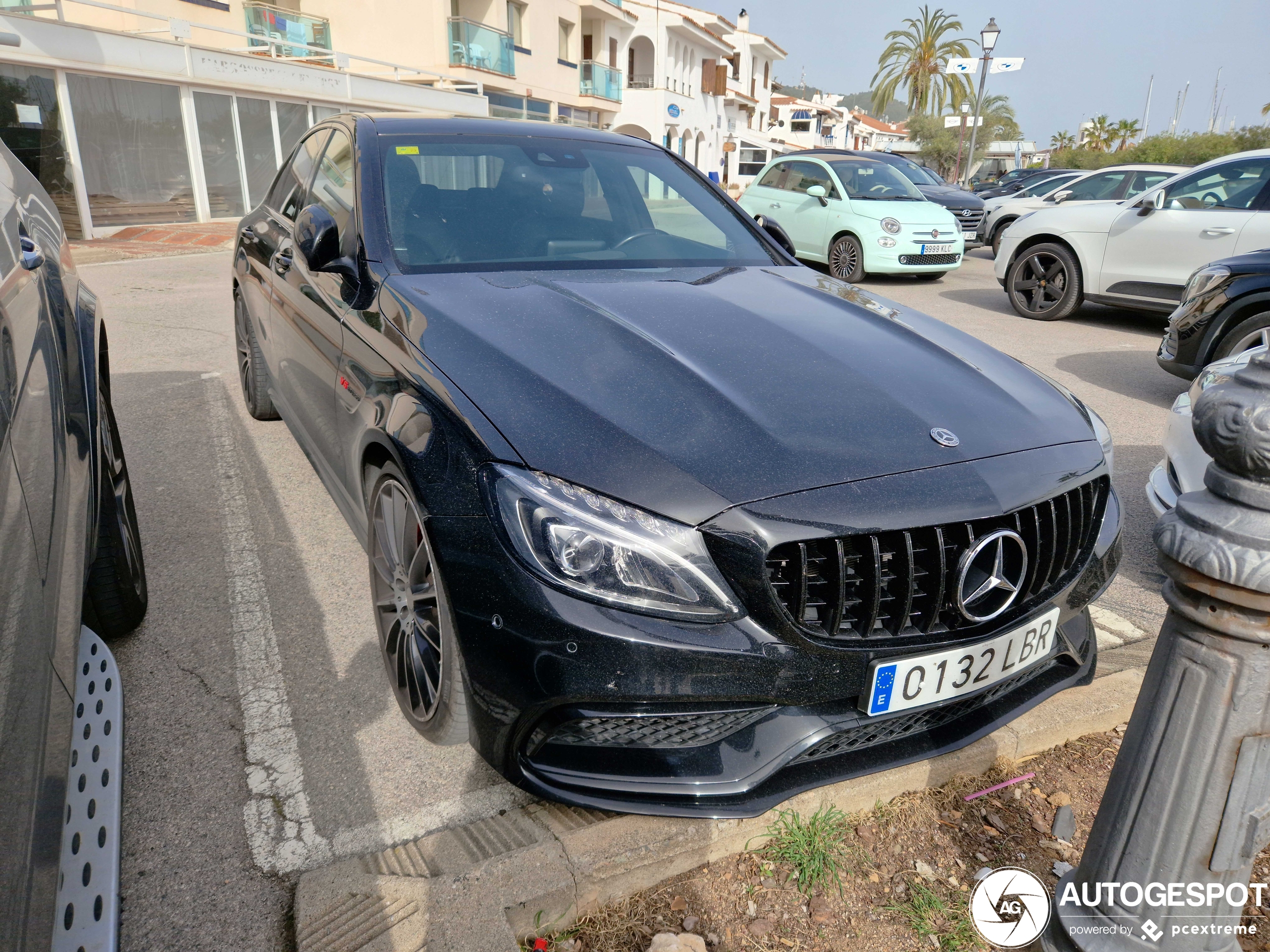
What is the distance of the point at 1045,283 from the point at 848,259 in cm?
262

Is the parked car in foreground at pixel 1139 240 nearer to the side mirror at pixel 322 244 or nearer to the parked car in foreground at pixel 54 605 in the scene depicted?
the side mirror at pixel 322 244

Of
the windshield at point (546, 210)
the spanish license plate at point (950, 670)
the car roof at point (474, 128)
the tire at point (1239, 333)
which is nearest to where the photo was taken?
the spanish license plate at point (950, 670)

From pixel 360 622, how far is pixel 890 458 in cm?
192

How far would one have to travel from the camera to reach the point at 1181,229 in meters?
8.00

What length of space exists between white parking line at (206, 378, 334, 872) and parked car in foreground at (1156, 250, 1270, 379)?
5459mm

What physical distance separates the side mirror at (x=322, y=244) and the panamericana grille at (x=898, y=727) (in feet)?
6.52

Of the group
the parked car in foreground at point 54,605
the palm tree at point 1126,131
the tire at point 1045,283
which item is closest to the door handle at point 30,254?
the parked car in foreground at point 54,605

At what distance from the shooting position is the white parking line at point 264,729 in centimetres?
204

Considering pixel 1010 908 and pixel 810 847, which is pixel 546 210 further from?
pixel 1010 908

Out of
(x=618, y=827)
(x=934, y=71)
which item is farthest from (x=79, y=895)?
(x=934, y=71)

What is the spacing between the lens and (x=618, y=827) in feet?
6.52

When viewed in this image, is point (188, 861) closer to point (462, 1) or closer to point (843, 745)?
point (843, 745)

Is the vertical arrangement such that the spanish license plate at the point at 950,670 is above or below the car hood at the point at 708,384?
below

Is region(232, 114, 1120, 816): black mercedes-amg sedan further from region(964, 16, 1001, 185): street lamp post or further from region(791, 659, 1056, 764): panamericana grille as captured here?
region(964, 16, 1001, 185): street lamp post
